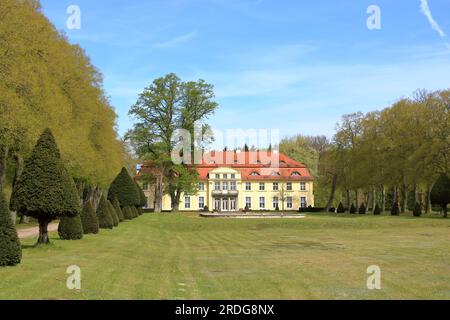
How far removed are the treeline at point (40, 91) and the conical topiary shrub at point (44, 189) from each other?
7258 millimetres

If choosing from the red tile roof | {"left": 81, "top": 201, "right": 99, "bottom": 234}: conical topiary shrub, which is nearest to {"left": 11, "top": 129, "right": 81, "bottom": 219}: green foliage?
{"left": 81, "top": 201, "right": 99, "bottom": 234}: conical topiary shrub

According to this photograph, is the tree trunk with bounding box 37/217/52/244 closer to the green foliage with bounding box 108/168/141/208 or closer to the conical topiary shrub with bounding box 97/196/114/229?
the conical topiary shrub with bounding box 97/196/114/229

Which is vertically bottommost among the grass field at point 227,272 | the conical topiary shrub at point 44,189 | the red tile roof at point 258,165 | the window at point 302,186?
the grass field at point 227,272

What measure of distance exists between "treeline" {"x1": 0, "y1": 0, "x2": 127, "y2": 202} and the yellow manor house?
44500 millimetres

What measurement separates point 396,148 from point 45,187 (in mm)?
46165

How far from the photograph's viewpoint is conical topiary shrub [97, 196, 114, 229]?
30734mm

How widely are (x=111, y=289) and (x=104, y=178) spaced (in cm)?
3346

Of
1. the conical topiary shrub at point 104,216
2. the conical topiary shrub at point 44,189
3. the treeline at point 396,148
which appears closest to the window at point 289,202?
the treeline at point 396,148

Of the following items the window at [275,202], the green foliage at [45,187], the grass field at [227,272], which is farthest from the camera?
the window at [275,202]

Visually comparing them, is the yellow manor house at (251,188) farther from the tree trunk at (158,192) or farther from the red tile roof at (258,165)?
the tree trunk at (158,192)

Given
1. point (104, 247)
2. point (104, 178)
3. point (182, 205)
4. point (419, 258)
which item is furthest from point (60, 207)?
point (182, 205)

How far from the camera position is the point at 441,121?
167 ft

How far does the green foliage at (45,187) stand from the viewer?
712 inches
